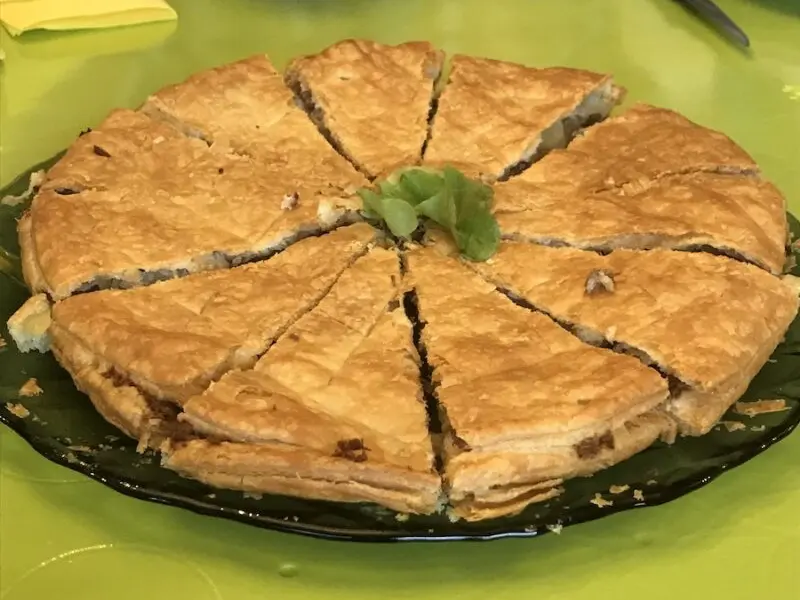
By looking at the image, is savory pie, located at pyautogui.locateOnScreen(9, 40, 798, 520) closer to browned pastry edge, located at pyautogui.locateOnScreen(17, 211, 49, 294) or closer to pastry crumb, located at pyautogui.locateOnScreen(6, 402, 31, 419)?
browned pastry edge, located at pyautogui.locateOnScreen(17, 211, 49, 294)

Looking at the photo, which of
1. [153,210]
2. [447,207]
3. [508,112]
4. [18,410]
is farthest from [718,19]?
[18,410]

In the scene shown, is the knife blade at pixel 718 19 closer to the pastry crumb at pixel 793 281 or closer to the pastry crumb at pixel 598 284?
the pastry crumb at pixel 793 281

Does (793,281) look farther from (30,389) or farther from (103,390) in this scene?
(30,389)

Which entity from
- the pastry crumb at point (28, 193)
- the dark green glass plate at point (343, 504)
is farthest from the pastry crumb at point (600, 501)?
the pastry crumb at point (28, 193)

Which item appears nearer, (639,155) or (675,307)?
(675,307)

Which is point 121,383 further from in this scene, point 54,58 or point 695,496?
point 54,58

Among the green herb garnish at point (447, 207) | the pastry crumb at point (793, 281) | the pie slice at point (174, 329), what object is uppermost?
the pastry crumb at point (793, 281)
